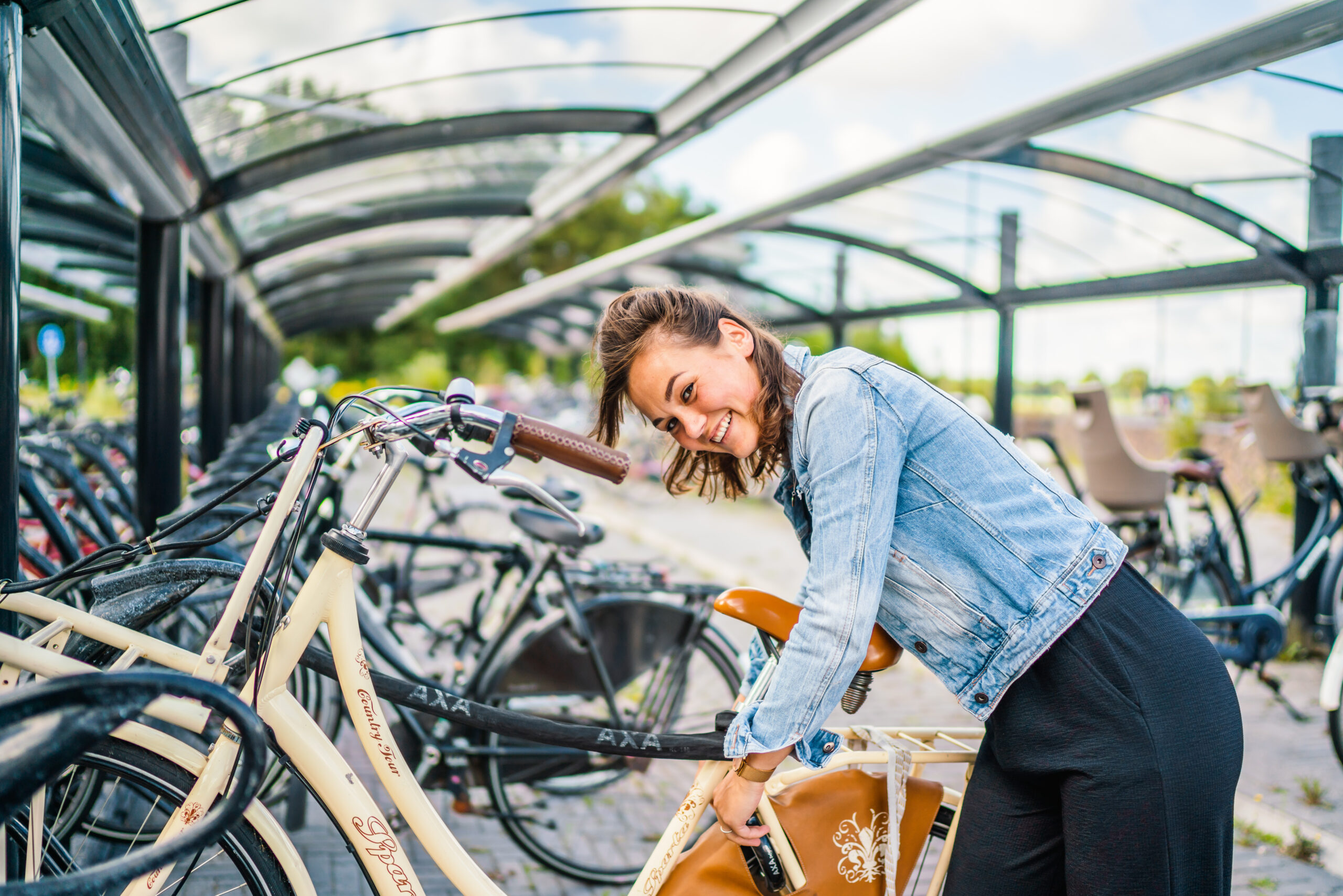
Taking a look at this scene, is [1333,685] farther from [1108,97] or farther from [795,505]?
[795,505]

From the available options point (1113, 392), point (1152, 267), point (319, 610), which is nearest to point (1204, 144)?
point (1152, 267)

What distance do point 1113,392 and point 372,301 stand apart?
18.3 metres

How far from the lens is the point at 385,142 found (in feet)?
16.1

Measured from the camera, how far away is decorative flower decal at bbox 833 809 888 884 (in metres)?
1.84

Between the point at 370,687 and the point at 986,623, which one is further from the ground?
the point at 986,623

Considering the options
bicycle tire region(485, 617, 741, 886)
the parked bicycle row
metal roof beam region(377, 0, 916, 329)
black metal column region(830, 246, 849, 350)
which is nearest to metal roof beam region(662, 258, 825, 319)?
black metal column region(830, 246, 849, 350)

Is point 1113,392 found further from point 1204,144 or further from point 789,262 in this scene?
point 1204,144

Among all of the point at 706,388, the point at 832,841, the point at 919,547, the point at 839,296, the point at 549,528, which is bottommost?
the point at 832,841

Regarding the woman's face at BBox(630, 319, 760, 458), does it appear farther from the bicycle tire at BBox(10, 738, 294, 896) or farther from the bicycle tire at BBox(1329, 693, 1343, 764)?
the bicycle tire at BBox(1329, 693, 1343, 764)

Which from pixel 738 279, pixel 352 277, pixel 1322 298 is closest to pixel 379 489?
pixel 1322 298

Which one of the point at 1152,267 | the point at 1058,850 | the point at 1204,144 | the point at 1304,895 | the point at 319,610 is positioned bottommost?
the point at 1304,895

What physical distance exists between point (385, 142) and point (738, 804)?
14.0ft

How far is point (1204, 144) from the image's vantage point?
5.39m

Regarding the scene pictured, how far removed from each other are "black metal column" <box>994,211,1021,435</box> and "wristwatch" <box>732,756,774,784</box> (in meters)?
6.62
